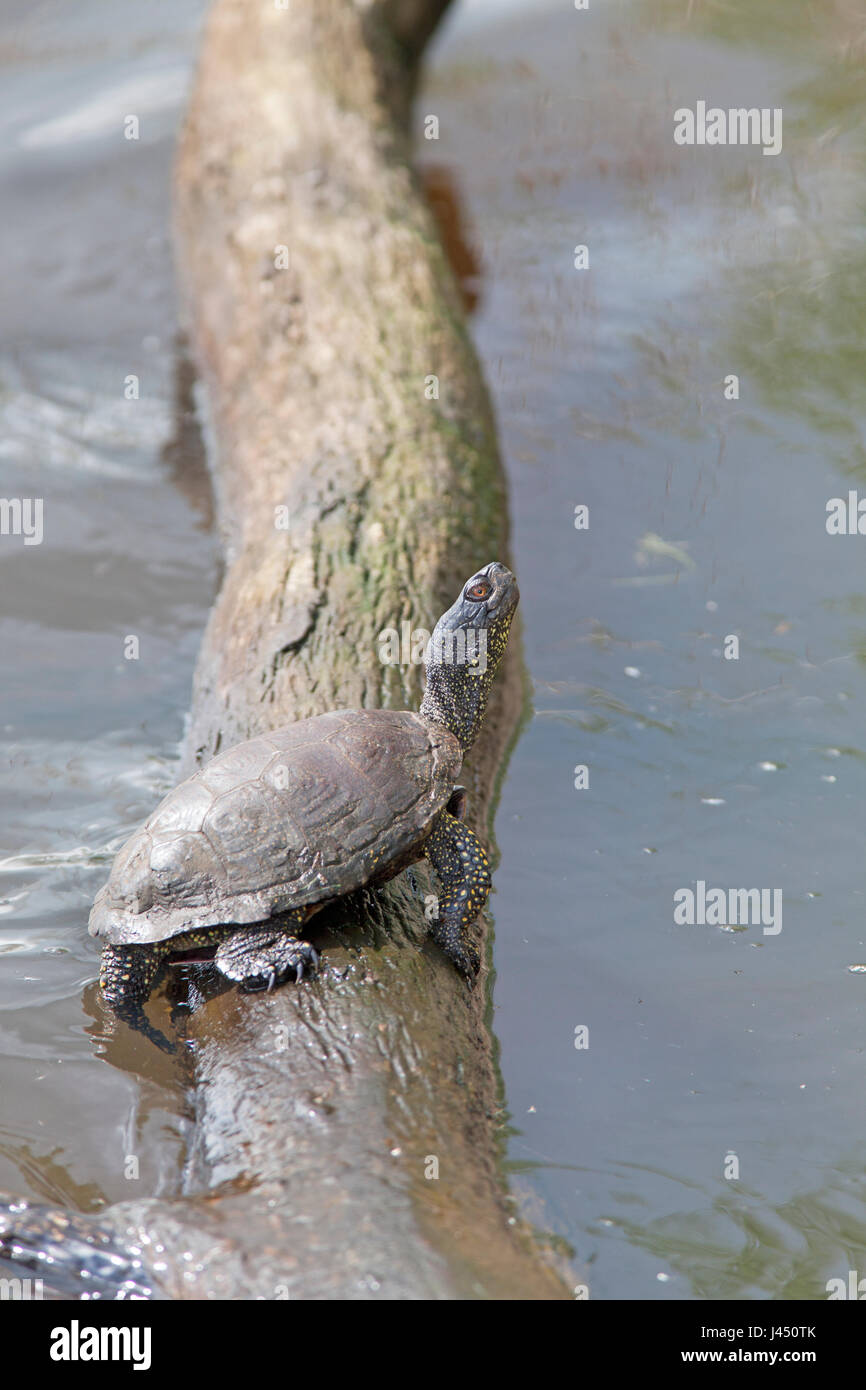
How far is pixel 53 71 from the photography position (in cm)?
970

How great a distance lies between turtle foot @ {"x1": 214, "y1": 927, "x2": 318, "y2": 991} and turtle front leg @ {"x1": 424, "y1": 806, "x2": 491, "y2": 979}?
0.42 metres

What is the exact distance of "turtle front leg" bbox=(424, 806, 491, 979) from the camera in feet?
11.0

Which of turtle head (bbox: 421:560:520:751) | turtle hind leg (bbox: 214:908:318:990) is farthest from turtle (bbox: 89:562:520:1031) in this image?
turtle head (bbox: 421:560:520:751)

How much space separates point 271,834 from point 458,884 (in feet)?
1.89

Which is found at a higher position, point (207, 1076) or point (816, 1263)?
point (207, 1076)

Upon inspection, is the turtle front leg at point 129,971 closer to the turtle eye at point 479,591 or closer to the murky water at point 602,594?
the murky water at point 602,594

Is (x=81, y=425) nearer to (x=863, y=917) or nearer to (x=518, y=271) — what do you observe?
(x=518, y=271)

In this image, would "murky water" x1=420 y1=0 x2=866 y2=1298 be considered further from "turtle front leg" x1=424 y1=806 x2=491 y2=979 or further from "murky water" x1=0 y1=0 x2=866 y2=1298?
"turtle front leg" x1=424 y1=806 x2=491 y2=979

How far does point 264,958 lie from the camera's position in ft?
10.2

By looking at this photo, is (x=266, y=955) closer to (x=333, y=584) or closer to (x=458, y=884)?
(x=458, y=884)

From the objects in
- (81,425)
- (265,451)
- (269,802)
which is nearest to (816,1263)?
(269,802)

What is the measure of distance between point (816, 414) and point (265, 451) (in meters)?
3.04

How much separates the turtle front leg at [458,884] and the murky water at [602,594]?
18.1 inches

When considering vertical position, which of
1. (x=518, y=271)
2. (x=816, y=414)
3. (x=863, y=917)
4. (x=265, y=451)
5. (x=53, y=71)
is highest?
(x=53, y=71)
